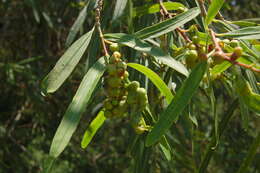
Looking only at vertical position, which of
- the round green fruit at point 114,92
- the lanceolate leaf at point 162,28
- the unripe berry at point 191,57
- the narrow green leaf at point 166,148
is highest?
the lanceolate leaf at point 162,28

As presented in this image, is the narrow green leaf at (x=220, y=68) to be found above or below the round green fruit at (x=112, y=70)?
below

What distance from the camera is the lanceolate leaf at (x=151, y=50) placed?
28.7 inches

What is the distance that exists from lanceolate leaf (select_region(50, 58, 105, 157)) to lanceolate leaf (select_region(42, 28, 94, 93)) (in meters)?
0.06

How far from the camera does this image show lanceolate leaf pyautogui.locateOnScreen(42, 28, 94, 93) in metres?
0.79

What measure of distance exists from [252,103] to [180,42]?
1.53 feet

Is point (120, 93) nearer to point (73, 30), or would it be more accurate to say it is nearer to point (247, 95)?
point (247, 95)

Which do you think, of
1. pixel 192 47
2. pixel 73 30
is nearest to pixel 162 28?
pixel 192 47

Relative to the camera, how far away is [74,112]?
718 mm

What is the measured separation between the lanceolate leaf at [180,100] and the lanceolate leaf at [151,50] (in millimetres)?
67

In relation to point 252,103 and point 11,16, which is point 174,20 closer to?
point 252,103

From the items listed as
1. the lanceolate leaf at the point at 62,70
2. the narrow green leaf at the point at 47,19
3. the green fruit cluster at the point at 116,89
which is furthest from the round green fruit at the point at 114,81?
the narrow green leaf at the point at 47,19

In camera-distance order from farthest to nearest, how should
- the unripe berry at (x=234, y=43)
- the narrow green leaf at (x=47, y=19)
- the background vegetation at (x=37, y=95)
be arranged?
1. the background vegetation at (x=37, y=95)
2. the narrow green leaf at (x=47, y=19)
3. the unripe berry at (x=234, y=43)

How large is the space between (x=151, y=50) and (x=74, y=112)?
19 centimetres

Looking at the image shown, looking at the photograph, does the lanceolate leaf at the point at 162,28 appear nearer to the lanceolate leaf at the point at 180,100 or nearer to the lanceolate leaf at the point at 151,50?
the lanceolate leaf at the point at 151,50
